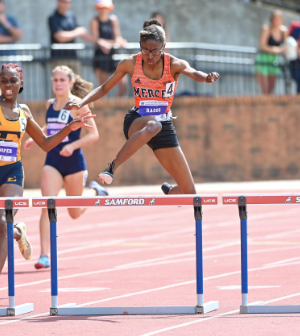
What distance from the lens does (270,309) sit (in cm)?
680

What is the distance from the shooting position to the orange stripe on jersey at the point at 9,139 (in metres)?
7.59

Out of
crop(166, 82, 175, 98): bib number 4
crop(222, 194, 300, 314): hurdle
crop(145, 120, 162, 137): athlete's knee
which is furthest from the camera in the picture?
crop(166, 82, 175, 98): bib number 4

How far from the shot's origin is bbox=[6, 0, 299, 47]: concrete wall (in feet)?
76.1

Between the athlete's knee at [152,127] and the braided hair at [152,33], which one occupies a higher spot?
the braided hair at [152,33]

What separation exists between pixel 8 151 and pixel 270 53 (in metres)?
14.0

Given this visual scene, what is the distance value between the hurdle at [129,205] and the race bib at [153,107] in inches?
50.0

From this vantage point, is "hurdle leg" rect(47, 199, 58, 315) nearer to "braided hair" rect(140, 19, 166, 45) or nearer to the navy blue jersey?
"braided hair" rect(140, 19, 166, 45)

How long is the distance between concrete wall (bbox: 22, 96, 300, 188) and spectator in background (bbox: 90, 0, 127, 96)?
0.84 meters

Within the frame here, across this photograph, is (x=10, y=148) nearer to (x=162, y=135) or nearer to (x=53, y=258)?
(x=53, y=258)

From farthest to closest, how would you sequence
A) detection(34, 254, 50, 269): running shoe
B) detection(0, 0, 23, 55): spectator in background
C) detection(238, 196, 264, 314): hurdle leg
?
detection(0, 0, 23, 55): spectator in background
detection(34, 254, 50, 269): running shoe
detection(238, 196, 264, 314): hurdle leg

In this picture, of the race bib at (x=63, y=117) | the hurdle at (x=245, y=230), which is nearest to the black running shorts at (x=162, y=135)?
the hurdle at (x=245, y=230)

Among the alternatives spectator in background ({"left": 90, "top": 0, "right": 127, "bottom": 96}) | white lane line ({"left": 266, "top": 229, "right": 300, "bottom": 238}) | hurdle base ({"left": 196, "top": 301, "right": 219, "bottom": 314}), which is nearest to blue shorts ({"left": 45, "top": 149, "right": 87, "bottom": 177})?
hurdle base ({"left": 196, "top": 301, "right": 219, "bottom": 314})

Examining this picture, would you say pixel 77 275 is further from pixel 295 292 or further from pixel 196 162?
pixel 196 162

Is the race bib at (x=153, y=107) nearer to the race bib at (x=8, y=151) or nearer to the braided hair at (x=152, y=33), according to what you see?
the braided hair at (x=152, y=33)
